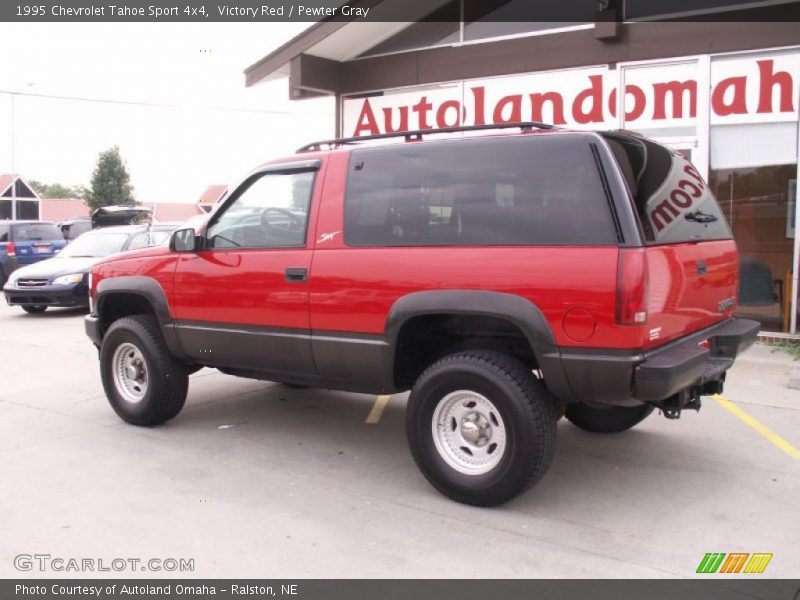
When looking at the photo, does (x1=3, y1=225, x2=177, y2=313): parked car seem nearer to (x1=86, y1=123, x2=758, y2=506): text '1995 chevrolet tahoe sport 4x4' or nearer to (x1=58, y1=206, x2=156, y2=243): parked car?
(x1=58, y1=206, x2=156, y2=243): parked car

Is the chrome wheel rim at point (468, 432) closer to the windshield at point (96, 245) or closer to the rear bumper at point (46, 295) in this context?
the rear bumper at point (46, 295)

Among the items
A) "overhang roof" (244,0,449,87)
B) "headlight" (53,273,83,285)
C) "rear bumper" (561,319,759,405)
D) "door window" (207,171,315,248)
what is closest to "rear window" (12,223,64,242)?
"headlight" (53,273,83,285)

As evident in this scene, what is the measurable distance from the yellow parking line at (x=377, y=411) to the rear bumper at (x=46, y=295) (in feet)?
28.8

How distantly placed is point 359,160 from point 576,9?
23.1ft

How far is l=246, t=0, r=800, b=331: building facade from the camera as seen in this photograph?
916cm

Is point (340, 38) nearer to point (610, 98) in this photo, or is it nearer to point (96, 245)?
point (610, 98)

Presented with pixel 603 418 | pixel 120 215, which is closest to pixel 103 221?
Result: pixel 120 215

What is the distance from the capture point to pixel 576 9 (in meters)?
10.3

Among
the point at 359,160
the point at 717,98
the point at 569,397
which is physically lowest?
the point at 569,397

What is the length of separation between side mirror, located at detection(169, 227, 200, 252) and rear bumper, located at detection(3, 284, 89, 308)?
897 centimetres

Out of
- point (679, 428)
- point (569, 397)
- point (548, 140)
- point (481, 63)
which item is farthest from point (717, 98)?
point (569, 397)

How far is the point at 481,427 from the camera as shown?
421 cm

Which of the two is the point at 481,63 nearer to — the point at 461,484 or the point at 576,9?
the point at 576,9

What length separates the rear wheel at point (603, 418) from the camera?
5.43 metres
